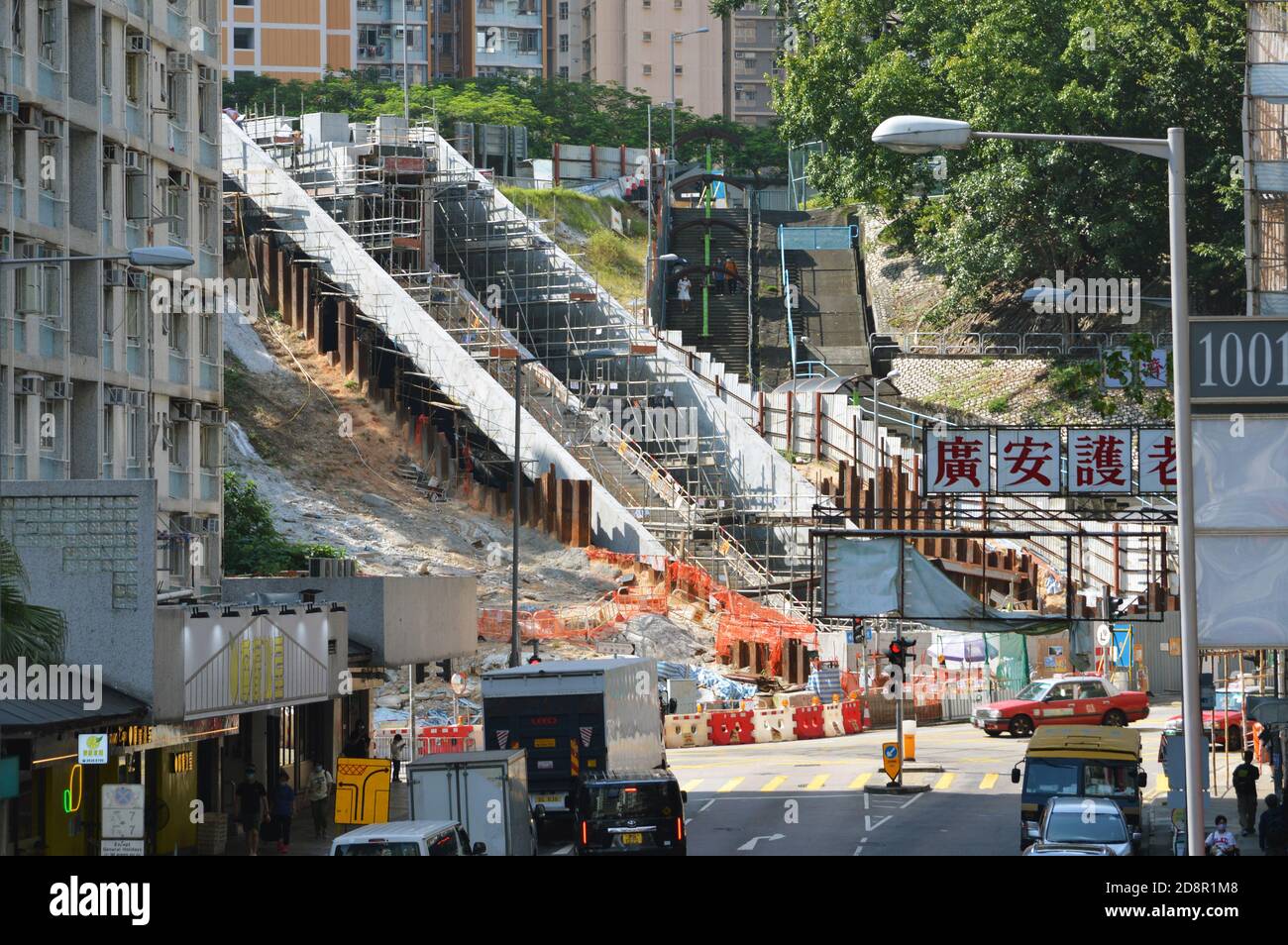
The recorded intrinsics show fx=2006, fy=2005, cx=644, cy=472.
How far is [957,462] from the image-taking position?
1095 inches

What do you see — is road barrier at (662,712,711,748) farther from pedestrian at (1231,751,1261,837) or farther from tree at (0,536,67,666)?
tree at (0,536,67,666)

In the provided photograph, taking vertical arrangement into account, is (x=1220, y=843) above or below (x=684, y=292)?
below

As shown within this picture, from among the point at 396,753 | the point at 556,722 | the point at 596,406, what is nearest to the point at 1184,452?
the point at 556,722

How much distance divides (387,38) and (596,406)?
69174 mm

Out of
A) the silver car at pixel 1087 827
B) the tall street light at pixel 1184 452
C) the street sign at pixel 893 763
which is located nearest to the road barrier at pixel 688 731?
the street sign at pixel 893 763

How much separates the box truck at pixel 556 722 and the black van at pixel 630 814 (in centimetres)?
357

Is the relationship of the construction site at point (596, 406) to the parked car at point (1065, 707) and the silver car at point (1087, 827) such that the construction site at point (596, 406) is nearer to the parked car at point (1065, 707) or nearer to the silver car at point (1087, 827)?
the parked car at point (1065, 707)

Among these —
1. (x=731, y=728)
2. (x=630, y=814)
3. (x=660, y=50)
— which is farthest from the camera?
(x=660, y=50)

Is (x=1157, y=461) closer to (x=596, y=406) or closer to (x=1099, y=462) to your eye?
(x=1099, y=462)

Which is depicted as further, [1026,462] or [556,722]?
[556,722]

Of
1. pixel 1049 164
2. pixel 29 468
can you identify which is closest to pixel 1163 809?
pixel 29 468

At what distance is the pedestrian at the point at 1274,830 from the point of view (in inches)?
1139

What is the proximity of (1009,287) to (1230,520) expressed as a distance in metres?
67.8
